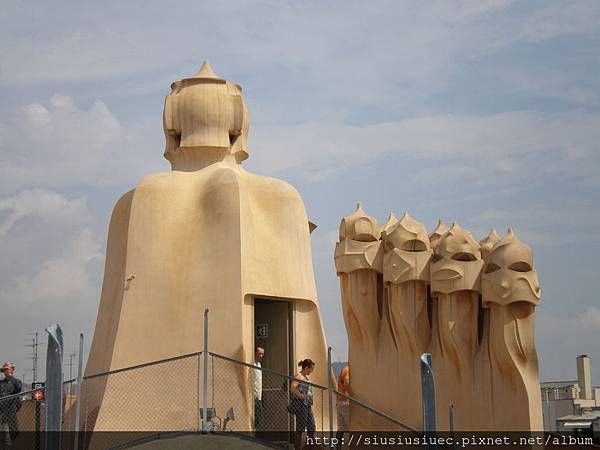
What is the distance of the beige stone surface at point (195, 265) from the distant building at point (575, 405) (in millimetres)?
7975

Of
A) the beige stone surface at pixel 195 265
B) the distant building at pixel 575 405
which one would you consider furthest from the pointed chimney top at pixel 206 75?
the distant building at pixel 575 405

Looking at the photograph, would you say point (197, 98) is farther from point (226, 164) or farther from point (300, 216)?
point (300, 216)

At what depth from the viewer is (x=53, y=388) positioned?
434 inches

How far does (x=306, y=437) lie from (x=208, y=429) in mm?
2257

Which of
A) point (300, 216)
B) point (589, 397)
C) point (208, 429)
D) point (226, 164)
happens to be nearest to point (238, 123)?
Result: point (226, 164)

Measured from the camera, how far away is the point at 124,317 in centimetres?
1727

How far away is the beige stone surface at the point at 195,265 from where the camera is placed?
54.6ft

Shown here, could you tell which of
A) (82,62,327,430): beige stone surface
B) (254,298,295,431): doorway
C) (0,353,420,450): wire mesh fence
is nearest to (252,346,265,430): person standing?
(0,353,420,450): wire mesh fence

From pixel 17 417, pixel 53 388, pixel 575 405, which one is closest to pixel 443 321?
pixel 17 417

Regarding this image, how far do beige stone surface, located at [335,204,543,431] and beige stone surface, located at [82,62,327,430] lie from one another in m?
1.23

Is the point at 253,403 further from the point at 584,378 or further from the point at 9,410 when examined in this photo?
the point at 584,378

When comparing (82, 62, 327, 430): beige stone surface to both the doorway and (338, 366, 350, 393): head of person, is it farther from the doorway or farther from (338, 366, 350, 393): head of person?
(338, 366, 350, 393): head of person

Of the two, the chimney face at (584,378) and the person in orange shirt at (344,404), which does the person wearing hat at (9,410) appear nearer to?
the person in orange shirt at (344,404)

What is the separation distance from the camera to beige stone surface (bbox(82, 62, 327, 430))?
54.6 ft
